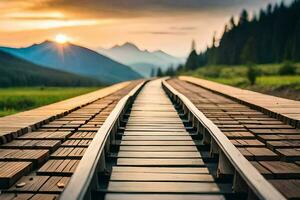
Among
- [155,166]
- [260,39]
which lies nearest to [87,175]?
[155,166]

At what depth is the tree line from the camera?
97.2m

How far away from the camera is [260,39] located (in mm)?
112500

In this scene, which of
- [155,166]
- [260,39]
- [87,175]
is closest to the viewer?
[87,175]

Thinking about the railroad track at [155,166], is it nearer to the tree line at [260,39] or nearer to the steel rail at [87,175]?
the steel rail at [87,175]

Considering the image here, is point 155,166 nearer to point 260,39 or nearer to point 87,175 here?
point 87,175

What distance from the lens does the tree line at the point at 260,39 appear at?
319 ft

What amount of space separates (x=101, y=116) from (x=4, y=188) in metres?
4.82

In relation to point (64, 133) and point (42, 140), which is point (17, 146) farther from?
point (64, 133)

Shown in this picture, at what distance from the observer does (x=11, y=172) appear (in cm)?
413

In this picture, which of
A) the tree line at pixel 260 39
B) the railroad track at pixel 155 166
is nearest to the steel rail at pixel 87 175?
the railroad track at pixel 155 166

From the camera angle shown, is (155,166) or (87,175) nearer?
(87,175)

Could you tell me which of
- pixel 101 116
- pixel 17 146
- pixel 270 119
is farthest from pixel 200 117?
pixel 17 146

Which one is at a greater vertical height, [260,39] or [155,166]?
[260,39]

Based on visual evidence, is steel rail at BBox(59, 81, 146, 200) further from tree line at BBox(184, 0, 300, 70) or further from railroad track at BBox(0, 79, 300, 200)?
tree line at BBox(184, 0, 300, 70)
